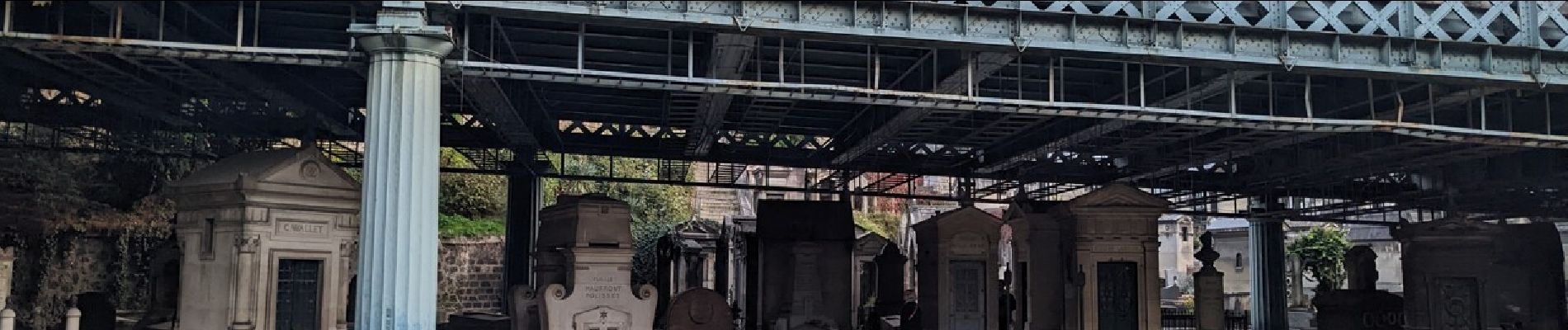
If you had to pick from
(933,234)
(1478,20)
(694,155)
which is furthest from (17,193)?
(1478,20)

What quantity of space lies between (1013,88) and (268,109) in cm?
1385

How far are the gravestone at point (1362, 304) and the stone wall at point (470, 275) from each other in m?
23.2

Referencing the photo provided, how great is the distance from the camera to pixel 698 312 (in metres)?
19.9

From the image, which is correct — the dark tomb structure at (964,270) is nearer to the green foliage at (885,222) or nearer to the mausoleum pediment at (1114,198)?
the mausoleum pediment at (1114,198)

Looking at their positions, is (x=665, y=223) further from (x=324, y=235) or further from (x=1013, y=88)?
(x=324, y=235)

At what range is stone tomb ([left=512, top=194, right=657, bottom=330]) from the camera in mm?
16969

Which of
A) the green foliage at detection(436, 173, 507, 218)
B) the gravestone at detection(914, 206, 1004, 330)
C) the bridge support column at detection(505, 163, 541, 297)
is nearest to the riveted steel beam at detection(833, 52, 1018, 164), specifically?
the gravestone at detection(914, 206, 1004, 330)

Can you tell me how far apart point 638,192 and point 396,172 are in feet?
116

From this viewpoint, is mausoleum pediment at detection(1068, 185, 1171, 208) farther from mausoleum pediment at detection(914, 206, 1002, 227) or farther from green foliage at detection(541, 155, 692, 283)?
green foliage at detection(541, 155, 692, 283)

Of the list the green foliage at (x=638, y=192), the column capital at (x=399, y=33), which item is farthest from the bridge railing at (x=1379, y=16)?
the green foliage at (x=638, y=192)

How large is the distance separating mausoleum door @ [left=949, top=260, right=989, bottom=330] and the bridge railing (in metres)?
8.86

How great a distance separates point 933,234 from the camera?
2269 cm

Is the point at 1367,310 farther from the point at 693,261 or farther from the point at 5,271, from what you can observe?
the point at 5,271

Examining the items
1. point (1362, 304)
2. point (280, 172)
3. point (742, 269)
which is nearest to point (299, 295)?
point (280, 172)
